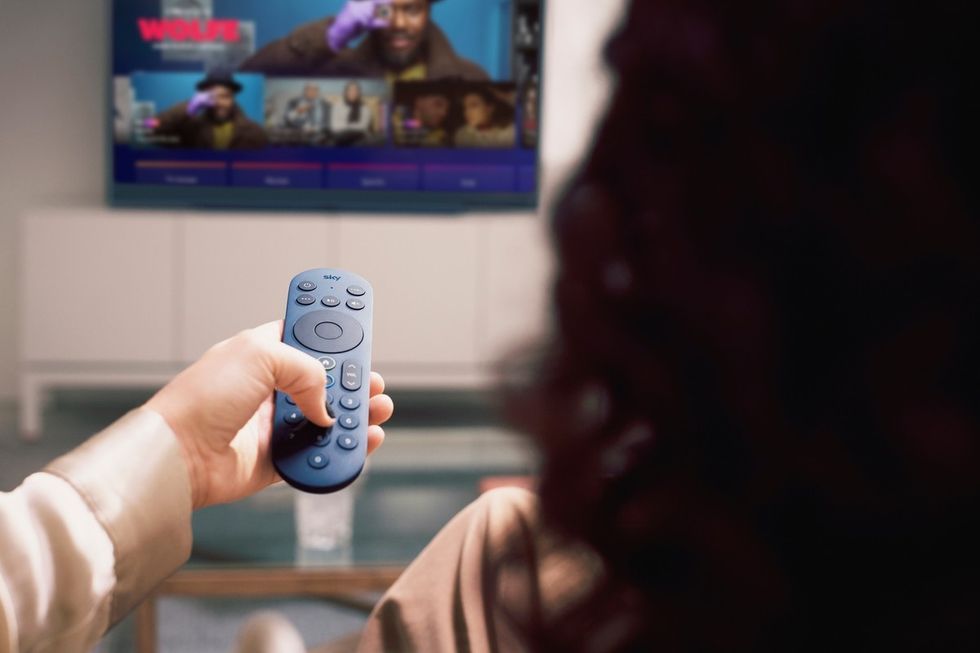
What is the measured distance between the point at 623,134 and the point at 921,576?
0.49ft

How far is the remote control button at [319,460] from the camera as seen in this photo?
0.68m

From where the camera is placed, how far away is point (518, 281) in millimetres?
372

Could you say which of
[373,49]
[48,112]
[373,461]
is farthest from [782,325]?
[48,112]

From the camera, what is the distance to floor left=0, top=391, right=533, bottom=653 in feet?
6.80

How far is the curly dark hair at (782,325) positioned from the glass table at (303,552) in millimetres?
1135

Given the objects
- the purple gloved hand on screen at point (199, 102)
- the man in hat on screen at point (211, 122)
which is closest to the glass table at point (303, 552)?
the man in hat on screen at point (211, 122)

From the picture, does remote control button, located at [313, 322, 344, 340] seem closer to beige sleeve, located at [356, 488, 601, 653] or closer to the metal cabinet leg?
beige sleeve, located at [356, 488, 601, 653]

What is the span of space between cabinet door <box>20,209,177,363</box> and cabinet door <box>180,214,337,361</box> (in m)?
0.06

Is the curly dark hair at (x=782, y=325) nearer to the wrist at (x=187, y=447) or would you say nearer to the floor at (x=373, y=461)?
the wrist at (x=187, y=447)

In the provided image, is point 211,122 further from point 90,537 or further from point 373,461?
point 90,537

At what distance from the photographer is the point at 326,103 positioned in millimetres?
3748

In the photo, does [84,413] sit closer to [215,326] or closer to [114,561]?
[215,326]

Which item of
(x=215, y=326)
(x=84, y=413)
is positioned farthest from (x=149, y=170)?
(x=84, y=413)

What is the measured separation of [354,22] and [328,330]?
3.18 m
